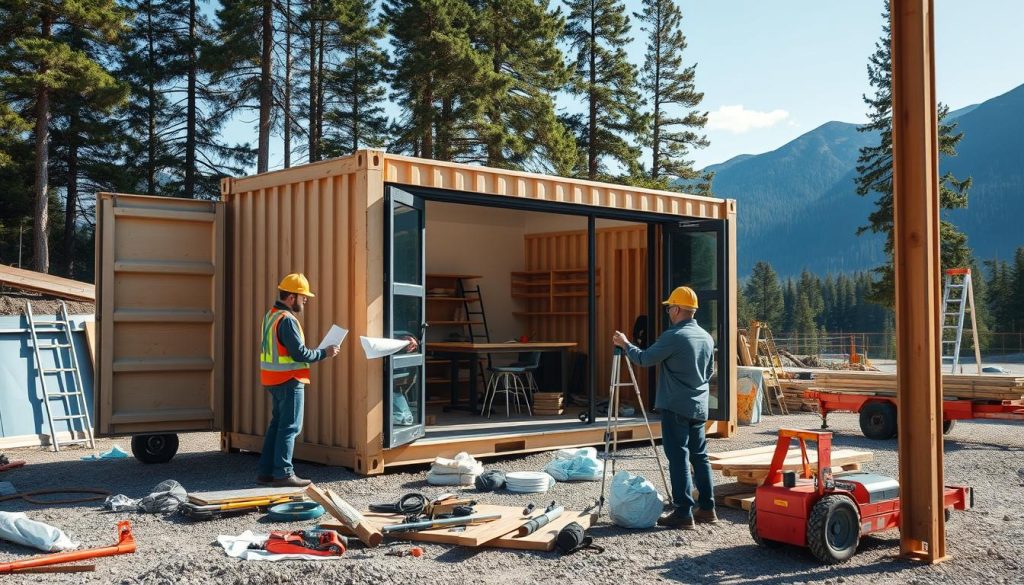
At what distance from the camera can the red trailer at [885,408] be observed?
1169 cm

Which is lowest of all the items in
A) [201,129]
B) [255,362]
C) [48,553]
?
[48,553]

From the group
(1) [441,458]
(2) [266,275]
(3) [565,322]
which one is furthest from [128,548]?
(3) [565,322]

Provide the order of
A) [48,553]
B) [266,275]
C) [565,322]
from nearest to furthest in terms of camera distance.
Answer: [48,553] → [266,275] → [565,322]

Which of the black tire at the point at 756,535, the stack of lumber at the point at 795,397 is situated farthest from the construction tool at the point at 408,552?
the stack of lumber at the point at 795,397

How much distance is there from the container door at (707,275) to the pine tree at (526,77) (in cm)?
1302

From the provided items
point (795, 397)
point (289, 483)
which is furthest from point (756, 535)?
point (795, 397)

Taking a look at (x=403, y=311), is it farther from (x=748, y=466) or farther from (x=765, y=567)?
(x=765, y=567)

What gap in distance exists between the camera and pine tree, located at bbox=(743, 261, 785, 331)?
73.8 metres

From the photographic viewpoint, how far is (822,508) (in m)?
5.75

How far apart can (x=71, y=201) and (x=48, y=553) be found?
2403 centimetres

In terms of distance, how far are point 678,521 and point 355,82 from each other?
21597 millimetres

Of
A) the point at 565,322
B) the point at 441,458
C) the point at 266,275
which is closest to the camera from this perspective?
the point at 441,458

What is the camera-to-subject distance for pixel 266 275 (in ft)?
31.5

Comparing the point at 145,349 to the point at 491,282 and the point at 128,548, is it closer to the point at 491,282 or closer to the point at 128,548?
the point at 128,548
